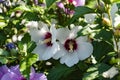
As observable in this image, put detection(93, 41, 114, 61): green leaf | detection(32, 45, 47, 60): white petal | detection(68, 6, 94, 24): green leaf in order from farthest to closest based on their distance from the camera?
1. detection(32, 45, 47, 60): white petal
2. detection(93, 41, 114, 61): green leaf
3. detection(68, 6, 94, 24): green leaf

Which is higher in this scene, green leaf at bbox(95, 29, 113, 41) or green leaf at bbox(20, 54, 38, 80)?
green leaf at bbox(95, 29, 113, 41)

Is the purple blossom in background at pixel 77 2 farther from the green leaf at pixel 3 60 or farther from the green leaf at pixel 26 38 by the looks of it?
the green leaf at pixel 3 60

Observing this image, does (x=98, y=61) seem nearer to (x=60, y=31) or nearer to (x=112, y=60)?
(x=112, y=60)

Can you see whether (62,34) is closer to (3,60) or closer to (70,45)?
(70,45)

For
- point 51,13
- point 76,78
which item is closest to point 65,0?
point 51,13

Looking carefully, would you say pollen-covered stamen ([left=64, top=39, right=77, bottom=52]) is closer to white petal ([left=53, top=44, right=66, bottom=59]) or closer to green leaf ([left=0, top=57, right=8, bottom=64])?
white petal ([left=53, top=44, right=66, bottom=59])

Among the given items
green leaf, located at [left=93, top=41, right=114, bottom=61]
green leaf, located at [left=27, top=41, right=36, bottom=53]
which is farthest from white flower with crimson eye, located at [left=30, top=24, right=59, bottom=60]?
green leaf, located at [left=93, top=41, right=114, bottom=61]

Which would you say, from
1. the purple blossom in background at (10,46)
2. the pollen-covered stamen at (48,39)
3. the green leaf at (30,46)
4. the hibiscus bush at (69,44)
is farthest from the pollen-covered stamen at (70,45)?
the purple blossom in background at (10,46)

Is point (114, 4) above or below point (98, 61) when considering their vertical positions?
above
